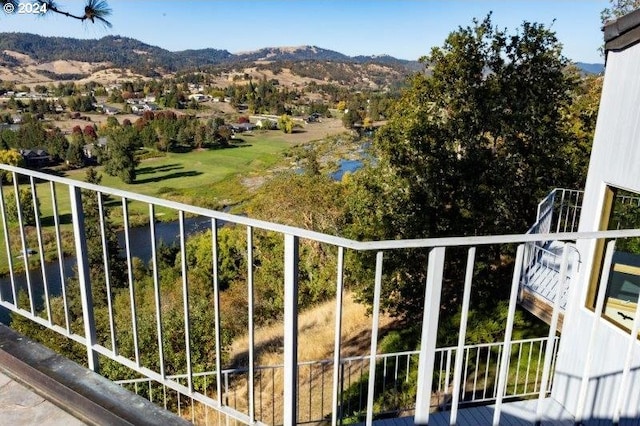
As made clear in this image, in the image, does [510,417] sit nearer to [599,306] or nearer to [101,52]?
[599,306]

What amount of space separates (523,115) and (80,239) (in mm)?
10329

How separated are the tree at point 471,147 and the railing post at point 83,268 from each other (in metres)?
8.50

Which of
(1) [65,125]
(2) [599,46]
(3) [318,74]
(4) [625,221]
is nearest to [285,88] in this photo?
(3) [318,74]

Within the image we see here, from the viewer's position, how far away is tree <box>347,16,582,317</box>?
10.3 metres

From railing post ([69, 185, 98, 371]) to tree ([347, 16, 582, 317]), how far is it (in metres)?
8.50

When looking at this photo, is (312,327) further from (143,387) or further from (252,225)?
(252,225)

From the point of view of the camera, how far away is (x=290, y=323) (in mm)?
1299

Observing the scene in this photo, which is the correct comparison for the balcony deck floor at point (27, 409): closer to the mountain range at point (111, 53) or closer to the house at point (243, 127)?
the house at point (243, 127)

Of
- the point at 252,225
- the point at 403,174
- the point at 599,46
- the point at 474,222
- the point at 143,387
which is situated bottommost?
the point at 143,387

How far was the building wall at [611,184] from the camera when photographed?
3.73 metres

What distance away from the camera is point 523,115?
402 inches

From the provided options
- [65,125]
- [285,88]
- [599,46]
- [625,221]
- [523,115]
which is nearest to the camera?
[625,221]

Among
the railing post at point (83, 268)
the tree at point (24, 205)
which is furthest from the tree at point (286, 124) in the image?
the railing post at point (83, 268)

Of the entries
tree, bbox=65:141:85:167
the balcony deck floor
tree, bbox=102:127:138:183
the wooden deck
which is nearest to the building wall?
the wooden deck
